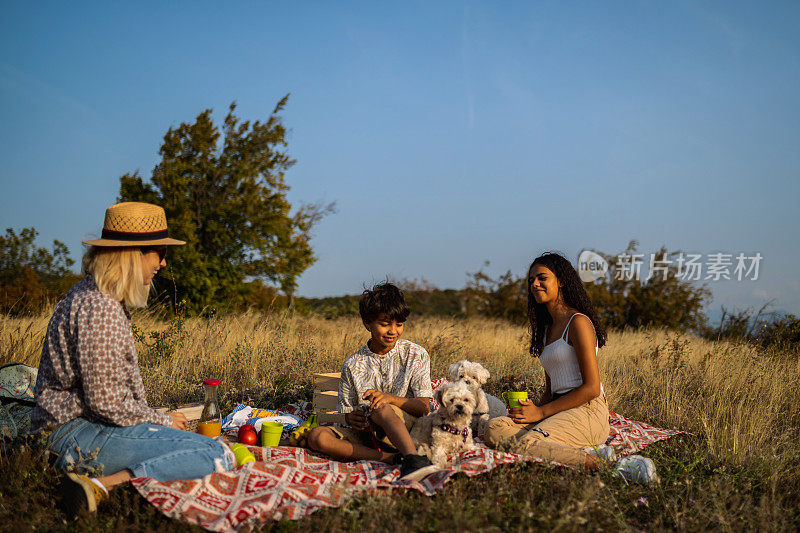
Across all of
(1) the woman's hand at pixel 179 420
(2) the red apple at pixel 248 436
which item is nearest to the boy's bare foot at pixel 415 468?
(2) the red apple at pixel 248 436

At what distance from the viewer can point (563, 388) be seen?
480cm

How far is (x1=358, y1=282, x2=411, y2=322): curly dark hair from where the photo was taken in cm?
465

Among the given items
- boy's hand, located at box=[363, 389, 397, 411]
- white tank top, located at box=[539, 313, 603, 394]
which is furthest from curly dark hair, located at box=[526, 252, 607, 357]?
boy's hand, located at box=[363, 389, 397, 411]

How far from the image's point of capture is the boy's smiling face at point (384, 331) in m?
4.70

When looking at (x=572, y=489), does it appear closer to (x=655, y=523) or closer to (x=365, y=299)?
(x=655, y=523)

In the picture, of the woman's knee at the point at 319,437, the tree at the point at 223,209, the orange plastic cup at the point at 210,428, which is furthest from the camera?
the tree at the point at 223,209

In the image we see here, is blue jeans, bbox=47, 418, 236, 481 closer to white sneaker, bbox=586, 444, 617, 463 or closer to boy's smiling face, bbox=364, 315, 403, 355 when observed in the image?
boy's smiling face, bbox=364, 315, 403, 355

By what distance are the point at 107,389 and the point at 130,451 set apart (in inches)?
17.1

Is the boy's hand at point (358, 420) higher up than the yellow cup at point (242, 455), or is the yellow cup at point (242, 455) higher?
the boy's hand at point (358, 420)

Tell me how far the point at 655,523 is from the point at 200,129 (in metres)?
16.4

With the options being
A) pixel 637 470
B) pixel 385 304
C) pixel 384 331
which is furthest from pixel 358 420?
pixel 637 470

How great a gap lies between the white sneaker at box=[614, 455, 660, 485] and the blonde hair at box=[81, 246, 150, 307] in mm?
3591

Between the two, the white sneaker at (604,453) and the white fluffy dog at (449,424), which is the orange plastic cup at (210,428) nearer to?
the white fluffy dog at (449,424)

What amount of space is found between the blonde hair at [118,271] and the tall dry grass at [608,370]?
307 centimetres
